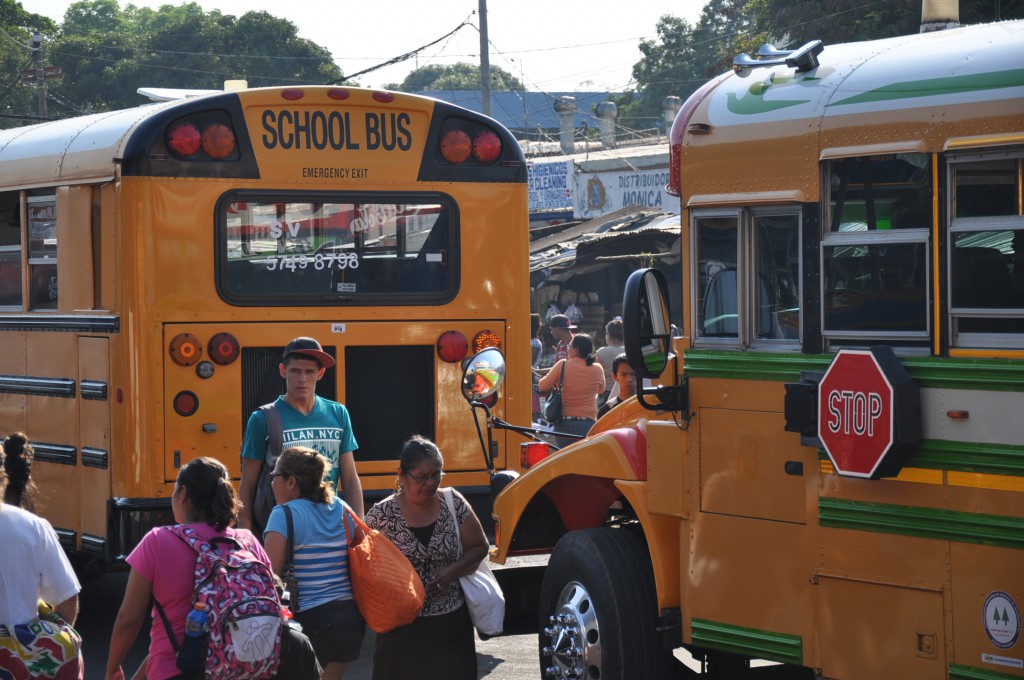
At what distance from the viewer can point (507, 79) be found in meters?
75.4

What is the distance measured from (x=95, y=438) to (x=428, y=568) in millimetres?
3052

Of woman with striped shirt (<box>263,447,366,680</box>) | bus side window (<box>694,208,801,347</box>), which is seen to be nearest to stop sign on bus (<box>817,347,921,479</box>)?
bus side window (<box>694,208,801,347</box>)

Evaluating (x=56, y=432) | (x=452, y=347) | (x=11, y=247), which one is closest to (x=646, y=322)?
(x=452, y=347)

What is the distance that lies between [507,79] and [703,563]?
72.0m

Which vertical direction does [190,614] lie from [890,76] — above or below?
below

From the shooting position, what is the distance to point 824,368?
14.7 feet

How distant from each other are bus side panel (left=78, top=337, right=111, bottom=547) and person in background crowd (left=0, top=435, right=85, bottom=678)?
3.10 meters

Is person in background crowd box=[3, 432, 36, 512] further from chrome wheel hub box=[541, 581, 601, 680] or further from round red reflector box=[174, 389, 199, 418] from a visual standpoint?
round red reflector box=[174, 389, 199, 418]

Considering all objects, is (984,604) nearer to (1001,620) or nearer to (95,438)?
(1001,620)

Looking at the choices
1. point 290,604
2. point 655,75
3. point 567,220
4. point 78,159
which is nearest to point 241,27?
point 655,75

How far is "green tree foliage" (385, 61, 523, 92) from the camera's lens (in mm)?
73081

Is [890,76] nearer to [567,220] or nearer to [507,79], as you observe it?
[567,220]

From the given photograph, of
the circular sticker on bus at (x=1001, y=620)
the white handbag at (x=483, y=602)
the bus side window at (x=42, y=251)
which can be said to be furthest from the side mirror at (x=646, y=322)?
the bus side window at (x=42, y=251)

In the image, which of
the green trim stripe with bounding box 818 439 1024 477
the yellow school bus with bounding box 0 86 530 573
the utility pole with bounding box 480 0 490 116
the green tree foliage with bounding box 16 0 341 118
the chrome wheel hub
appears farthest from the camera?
the green tree foliage with bounding box 16 0 341 118
